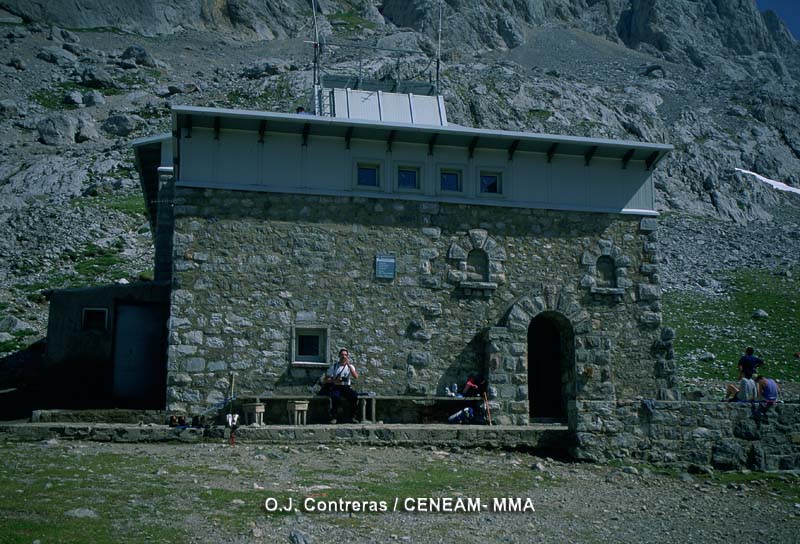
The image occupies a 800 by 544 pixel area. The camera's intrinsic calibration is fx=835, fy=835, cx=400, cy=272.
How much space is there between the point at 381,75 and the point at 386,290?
178 ft

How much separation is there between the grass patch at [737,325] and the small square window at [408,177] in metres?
14.6

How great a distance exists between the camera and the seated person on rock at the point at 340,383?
1623 cm

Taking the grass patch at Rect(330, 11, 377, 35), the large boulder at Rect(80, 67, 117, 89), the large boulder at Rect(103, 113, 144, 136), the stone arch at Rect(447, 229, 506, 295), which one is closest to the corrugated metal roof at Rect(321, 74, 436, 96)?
the stone arch at Rect(447, 229, 506, 295)

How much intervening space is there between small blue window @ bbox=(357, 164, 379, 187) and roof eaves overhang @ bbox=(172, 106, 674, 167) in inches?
25.3

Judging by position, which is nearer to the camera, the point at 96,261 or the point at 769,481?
the point at 769,481

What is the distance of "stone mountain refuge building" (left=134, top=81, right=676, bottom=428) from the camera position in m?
17.4

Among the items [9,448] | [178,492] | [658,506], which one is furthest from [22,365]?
[658,506]

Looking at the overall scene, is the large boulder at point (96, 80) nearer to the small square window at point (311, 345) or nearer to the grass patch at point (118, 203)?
the grass patch at point (118, 203)

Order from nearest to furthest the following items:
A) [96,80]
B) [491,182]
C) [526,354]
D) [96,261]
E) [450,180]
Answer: [526,354], [450,180], [491,182], [96,261], [96,80]

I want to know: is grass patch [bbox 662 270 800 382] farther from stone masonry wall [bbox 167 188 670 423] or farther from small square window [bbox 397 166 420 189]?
small square window [bbox 397 166 420 189]

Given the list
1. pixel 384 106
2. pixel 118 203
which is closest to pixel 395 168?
pixel 384 106

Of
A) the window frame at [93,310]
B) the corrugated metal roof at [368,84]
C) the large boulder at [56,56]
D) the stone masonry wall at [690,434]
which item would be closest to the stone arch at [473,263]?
the stone masonry wall at [690,434]

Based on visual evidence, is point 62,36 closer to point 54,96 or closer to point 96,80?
point 96,80

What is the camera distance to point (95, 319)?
18734mm
